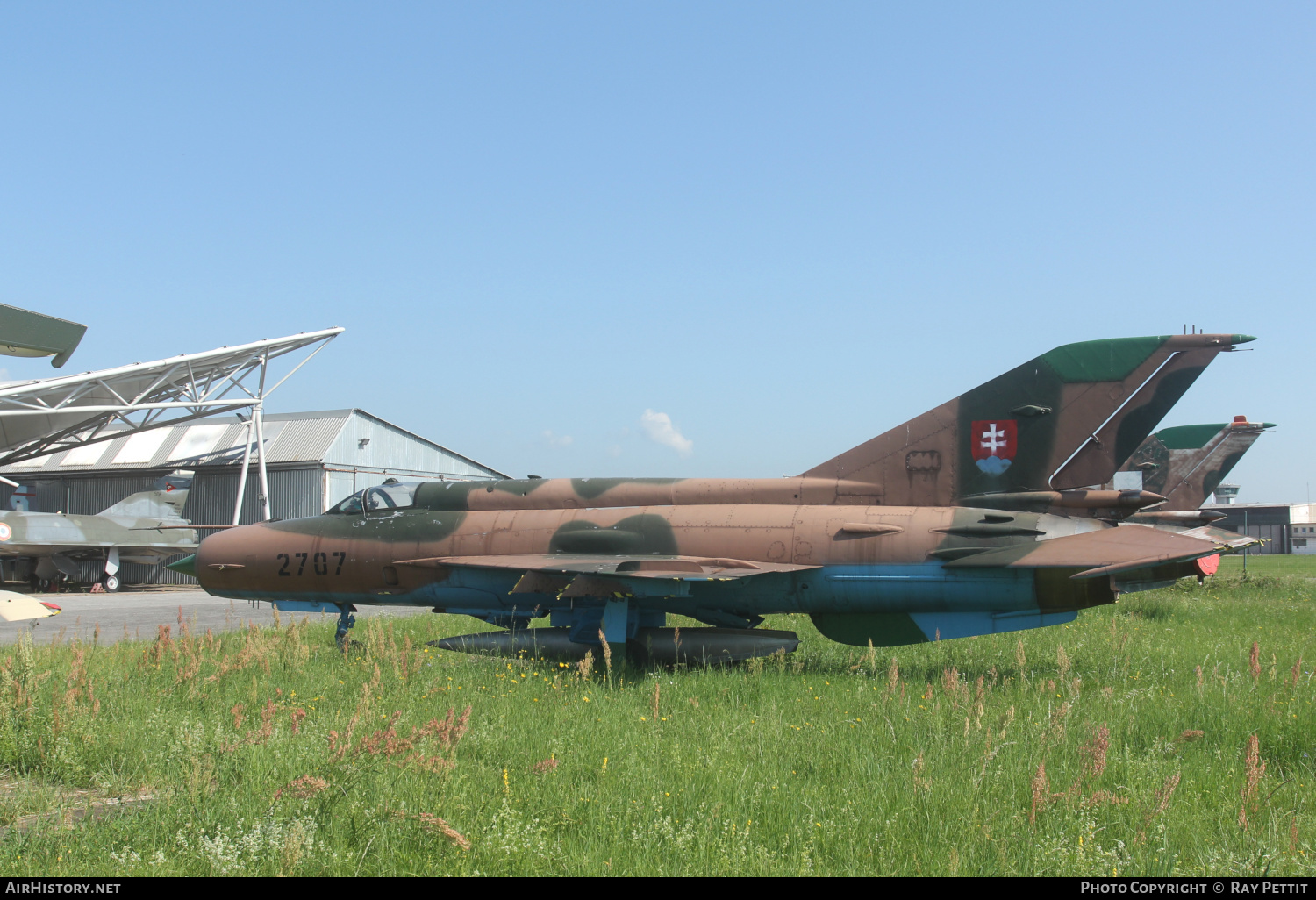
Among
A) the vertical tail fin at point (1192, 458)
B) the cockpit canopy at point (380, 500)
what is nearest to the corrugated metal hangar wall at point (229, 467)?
the cockpit canopy at point (380, 500)

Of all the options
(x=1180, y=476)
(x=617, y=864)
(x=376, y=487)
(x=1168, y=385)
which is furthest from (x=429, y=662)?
(x=1180, y=476)

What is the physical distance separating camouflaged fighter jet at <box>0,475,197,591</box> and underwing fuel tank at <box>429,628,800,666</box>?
2193 centimetres

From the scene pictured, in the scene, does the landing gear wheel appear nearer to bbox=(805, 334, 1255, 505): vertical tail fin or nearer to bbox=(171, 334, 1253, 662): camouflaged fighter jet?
bbox=(171, 334, 1253, 662): camouflaged fighter jet

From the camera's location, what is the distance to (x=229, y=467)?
116ft

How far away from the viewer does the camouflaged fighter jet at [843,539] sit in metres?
10.0

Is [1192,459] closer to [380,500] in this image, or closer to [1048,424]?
[1048,424]

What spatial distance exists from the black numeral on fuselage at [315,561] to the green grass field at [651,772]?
7.20 ft

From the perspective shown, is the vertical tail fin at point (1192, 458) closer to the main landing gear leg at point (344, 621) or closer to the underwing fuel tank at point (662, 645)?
A: the underwing fuel tank at point (662, 645)

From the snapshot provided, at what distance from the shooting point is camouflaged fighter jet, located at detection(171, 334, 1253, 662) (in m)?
10.0

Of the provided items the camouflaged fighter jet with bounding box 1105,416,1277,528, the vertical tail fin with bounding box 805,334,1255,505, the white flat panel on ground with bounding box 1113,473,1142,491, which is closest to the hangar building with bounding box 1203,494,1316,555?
the camouflaged fighter jet with bounding box 1105,416,1277,528

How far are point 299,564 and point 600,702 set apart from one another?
20.9ft

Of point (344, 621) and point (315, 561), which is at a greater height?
point (315, 561)
